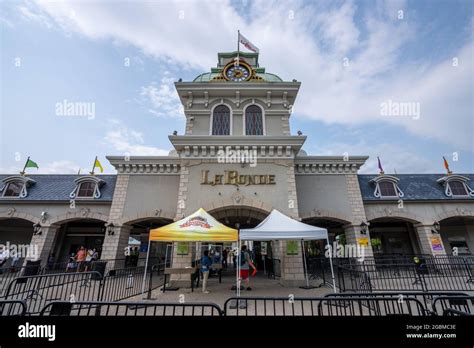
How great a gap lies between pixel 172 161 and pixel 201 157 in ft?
9.70

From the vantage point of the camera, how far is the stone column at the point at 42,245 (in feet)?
48.0

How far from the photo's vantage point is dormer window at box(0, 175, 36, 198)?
1627 centimetres

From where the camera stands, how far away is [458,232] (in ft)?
56.9

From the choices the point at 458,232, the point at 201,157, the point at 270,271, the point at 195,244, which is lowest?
the point at 270,271

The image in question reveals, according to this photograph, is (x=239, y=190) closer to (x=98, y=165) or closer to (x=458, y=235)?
(x=98, y=165)

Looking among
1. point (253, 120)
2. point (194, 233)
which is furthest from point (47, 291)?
point (253, 120)

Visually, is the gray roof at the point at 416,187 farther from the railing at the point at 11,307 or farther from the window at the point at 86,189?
the window at the point at 86,189

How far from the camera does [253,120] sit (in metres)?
14.1

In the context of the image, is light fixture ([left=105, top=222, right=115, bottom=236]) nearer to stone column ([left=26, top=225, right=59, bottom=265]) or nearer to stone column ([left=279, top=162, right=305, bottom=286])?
stone column ([left=26, top=225, right=59, bottom=265])

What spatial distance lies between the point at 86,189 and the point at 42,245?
451cm

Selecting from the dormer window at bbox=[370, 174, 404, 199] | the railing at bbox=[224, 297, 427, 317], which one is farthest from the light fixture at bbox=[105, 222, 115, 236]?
the dormer window at bbox=[370, 174, 404, 199]

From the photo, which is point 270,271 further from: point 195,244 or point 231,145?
point 231,145
